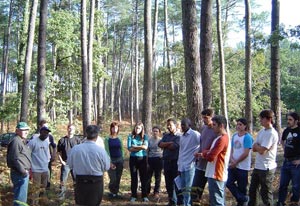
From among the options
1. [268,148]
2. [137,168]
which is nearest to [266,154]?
[268,148]

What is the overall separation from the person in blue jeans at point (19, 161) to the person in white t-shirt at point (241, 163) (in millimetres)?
3648

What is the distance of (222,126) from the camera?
527 cm

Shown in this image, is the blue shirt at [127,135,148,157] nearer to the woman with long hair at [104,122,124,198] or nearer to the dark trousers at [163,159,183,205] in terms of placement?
the woman with long hair at [104,122,124,198]

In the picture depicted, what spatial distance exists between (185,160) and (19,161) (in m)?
2.95

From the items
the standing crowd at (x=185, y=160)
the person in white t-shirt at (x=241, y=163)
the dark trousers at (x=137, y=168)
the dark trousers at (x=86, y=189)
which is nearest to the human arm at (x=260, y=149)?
the standing crowd at (x=185, y=160)

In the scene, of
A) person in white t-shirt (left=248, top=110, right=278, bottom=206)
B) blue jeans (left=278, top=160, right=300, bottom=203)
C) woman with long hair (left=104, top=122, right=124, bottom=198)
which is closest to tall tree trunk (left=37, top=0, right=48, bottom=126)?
woman with long hair (left=104, top=122, right=124, bottom=198)

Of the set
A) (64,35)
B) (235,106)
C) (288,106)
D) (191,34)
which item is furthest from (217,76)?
(191,34)

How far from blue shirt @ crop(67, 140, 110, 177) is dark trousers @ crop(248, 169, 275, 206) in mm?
2697

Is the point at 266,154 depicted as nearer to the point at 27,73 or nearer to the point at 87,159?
the point at 87,159

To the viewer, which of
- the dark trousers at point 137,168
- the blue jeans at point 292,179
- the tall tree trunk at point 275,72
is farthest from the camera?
the tall tree trunk at point 275,72

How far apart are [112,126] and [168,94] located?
1566cm

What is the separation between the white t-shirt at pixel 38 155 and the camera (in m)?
7.39

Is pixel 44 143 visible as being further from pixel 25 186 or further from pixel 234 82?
pixel 234 82

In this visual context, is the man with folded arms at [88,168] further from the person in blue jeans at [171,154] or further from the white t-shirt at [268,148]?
the white t-shirt at [268,148]
